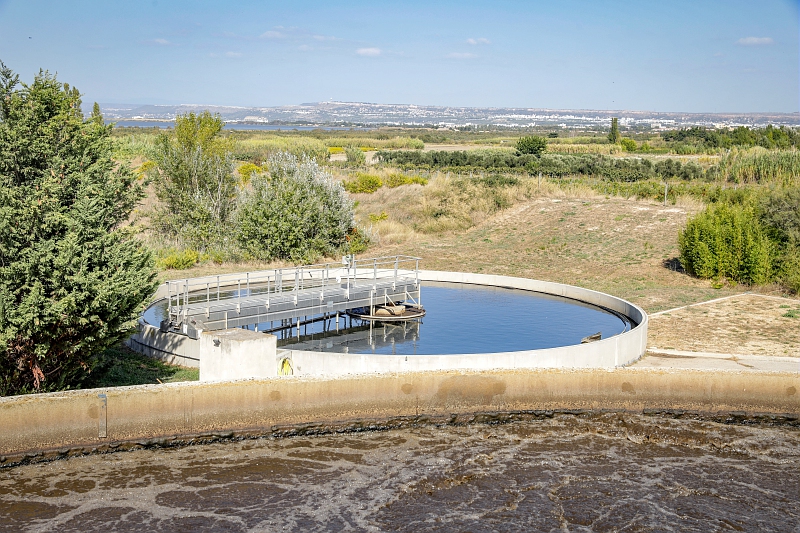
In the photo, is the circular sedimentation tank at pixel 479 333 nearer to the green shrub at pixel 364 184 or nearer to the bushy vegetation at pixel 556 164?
the green shrub at pixel 364 184

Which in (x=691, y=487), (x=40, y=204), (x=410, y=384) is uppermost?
(x=40, y=204)

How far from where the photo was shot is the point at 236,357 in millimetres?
14273

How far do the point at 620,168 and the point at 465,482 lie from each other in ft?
156

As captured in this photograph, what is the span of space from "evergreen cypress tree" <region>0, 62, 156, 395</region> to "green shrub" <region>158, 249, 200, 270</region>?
11.5 metres

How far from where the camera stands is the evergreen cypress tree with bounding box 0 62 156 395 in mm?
12664

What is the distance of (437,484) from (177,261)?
17.2m

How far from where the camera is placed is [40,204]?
13.5 metres

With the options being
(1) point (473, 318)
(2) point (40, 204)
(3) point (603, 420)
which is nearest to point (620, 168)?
(1) point (473, 318)

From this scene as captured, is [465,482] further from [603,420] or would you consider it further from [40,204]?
[40,204]

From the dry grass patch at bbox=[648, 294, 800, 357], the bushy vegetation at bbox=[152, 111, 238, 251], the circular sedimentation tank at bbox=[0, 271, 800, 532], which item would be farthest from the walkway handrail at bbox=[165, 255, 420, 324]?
the bushy vegetation at bbox=[152, 111, 238, 251]

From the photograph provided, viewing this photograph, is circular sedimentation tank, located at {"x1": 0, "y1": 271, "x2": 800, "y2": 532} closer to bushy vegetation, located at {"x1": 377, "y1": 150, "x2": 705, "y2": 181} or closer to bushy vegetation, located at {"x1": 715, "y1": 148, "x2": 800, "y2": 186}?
bushy vegetation, located at {"x1": 715, "y1": 148, "x2": 800, "y2": 186}

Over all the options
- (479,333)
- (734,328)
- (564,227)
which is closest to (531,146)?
(564,227)

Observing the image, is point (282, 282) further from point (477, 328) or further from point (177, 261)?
point (477, 328)

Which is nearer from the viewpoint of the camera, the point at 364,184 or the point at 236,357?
the point at 236,357
